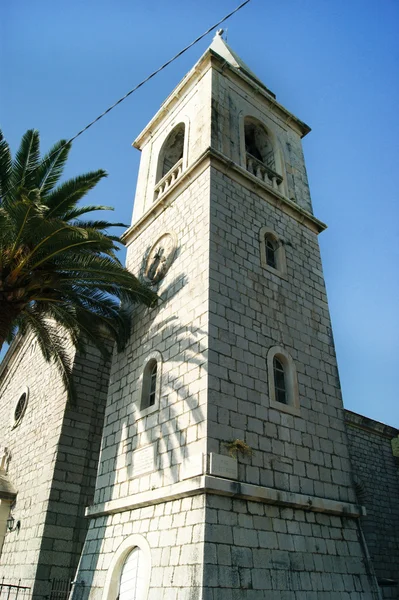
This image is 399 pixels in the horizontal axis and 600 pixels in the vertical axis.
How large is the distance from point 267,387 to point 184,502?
2632 mm

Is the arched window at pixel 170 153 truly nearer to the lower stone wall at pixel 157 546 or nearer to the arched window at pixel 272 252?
the arched window at pixel 272 252

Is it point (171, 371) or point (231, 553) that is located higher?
point (171, 371)

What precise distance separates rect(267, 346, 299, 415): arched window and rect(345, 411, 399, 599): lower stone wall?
4.90 m

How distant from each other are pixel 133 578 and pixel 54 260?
619 centimetres

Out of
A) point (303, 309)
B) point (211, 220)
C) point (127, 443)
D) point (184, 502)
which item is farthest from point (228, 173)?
point (184, 502)

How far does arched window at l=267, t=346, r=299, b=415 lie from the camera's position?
352 inches

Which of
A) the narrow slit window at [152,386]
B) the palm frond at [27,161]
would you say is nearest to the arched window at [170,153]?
the palm frond at [27,161]

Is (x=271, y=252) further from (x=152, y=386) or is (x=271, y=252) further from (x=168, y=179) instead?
(x=152, y=386)

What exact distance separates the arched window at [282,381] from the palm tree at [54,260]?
117 inches

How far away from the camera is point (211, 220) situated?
33.1 feet

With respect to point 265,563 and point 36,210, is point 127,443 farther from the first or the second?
point 36,210

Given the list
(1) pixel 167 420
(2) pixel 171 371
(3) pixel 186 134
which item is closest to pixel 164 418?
(1) pixel 167 420

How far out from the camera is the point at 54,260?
1011 cm

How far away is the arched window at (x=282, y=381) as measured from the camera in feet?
29.4
